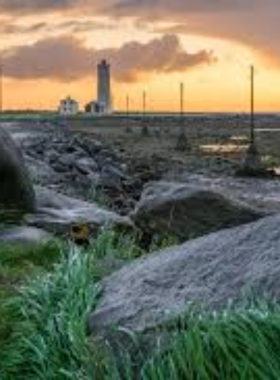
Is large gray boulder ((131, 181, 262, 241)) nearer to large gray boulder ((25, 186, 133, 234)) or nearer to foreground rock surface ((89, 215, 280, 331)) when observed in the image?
large gray boulder ((25, 186, 133, 234))

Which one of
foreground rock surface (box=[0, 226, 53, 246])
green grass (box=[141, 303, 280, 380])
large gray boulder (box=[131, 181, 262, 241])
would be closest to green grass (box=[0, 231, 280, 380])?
green grass (box=[141, 303, 280, 380])

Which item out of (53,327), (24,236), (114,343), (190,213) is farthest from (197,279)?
(190,213)

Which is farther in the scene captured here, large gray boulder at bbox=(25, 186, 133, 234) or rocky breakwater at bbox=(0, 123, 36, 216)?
rocky breakwater at bbox=(0, 123, 36, 216)

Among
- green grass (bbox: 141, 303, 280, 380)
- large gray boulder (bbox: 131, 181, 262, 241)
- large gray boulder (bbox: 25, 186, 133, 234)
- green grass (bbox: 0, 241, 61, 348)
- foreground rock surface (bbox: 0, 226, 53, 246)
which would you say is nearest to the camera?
green grass (bbox: 141, 303, 280, 380)

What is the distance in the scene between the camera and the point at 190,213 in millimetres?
13930

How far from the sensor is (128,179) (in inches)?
1323

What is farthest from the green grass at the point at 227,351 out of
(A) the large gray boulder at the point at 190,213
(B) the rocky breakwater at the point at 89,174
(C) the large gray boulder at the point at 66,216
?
(B) the rocky breakwater at the point at 89,174

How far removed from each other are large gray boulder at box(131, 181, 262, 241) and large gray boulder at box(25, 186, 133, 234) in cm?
34

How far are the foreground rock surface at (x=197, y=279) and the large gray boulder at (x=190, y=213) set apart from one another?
18.1 ft

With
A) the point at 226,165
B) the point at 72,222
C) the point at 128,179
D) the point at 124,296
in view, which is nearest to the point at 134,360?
the point at 124,296

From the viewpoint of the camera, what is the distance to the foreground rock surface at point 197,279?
281 inches

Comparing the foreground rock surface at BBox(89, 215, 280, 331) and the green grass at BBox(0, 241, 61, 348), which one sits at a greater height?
the foreground rock surface at BBox(89, 215, 280, 331)

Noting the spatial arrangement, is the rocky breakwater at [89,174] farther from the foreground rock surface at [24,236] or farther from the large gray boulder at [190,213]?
the foreground rock surface at [24,236]

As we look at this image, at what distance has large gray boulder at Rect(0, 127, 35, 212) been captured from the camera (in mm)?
14906
